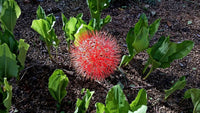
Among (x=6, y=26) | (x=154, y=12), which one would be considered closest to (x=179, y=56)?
Answer: (x=154, y=12)

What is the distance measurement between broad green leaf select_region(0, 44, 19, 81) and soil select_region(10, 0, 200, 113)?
0.85 ft

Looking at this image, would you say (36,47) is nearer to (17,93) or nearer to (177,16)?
(17,93)

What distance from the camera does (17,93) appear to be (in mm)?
1594

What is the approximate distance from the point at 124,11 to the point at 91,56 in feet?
3.96

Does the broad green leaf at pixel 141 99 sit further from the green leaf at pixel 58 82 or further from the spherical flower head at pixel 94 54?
the green leaf at pixel 58 82

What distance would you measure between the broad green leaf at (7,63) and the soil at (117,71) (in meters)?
0.26

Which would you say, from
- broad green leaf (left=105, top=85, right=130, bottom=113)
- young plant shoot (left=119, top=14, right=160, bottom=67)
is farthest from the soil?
broad green leaf (left=105, top=85, right=130, bottom=113)

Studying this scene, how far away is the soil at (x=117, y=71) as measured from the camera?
63.3 inches

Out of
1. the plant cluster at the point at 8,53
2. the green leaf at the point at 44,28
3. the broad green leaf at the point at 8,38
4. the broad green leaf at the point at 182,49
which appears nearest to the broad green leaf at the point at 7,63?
the plant cluster at the point at 8,53

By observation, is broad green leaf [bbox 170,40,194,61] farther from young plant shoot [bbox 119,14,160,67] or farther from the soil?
the soil

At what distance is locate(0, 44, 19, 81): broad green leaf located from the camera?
1.31 m

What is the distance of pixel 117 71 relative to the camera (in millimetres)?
1829

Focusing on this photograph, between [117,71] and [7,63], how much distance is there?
0.84 meters

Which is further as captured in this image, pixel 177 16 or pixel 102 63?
Result: pixel 177 16
